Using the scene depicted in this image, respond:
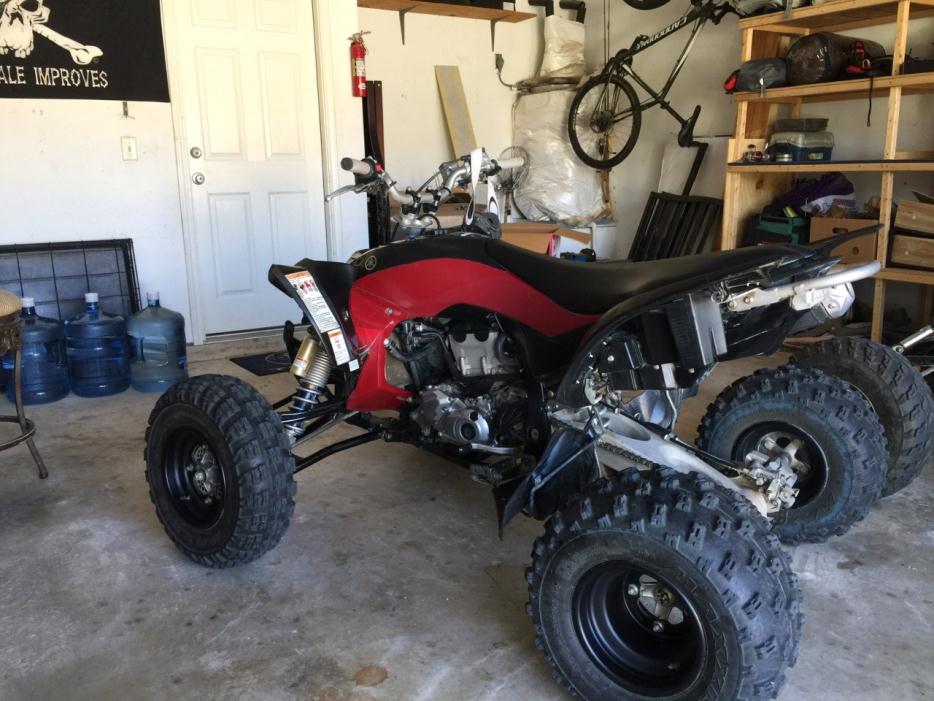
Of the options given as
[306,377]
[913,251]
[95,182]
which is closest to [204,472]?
[306,377]

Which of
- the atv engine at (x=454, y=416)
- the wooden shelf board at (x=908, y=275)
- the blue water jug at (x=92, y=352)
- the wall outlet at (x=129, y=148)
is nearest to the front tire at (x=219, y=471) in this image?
the atv engine at (x=454, y=416)

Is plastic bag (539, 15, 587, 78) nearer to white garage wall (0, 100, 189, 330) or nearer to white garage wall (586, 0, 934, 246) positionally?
white garage wall (586, 0, 934, 246)

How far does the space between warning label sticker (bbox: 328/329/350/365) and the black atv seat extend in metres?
0.49

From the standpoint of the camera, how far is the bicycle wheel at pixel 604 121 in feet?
19.5

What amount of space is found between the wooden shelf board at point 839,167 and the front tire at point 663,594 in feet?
10.2

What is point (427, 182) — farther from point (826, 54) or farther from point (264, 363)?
point (826, 54)

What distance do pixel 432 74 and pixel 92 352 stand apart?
140 inches

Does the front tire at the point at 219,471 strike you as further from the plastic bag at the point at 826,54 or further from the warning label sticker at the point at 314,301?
the plastic bag at the point at 826,54

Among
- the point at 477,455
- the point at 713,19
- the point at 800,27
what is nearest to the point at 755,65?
the point at 800,27

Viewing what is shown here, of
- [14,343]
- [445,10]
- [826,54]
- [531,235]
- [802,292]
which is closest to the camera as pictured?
[802,292]

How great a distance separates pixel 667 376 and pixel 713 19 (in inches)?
172

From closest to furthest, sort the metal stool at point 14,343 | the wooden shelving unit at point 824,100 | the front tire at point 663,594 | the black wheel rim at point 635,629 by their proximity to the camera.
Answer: the front tire at point 663,594 < the black wheel rim at point 635,629 < the metal stool at point 14,343 < the wooden shelving unit at point 824,100

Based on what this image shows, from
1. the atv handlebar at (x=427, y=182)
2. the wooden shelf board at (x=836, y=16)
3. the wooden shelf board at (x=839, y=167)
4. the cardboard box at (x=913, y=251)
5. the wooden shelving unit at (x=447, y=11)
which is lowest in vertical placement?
the cardboard box at (x=913, y=251)

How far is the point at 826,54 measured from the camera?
417 cm
